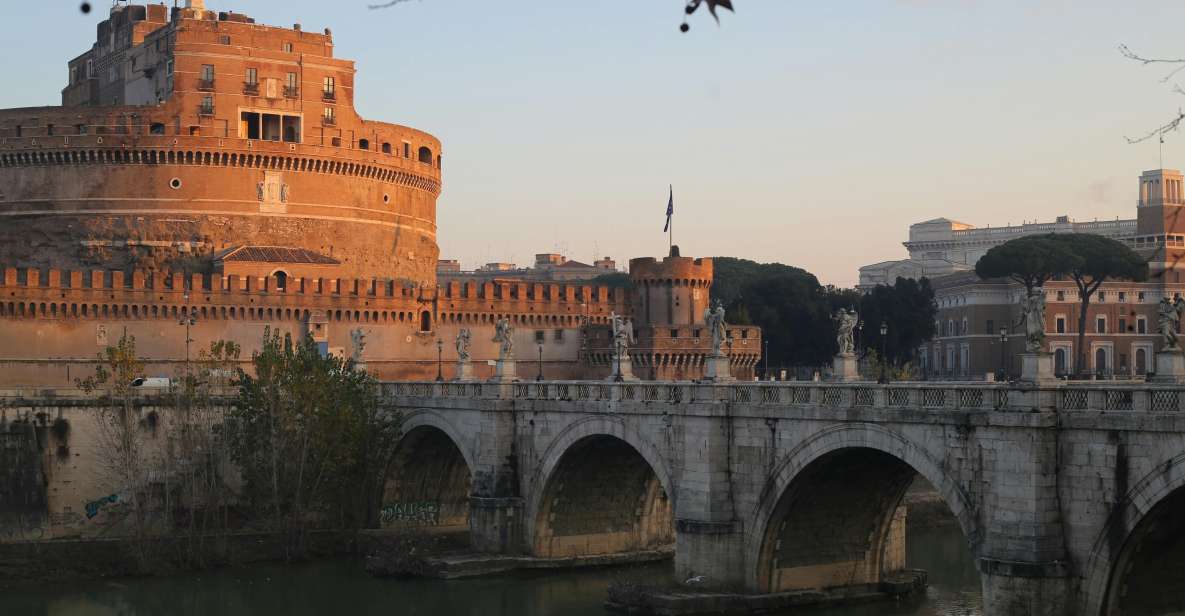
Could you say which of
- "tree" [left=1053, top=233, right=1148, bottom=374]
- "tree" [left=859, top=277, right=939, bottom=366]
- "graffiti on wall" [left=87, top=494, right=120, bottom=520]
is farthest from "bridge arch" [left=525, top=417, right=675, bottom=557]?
"tree" [left=859, top=277, right=939, bottom=366]

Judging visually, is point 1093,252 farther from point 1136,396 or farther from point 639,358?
point 1136,396

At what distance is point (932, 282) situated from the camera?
340 feet

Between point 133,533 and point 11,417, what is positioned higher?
point 11,417

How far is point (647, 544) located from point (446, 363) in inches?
974

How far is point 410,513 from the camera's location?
47844 millimetres

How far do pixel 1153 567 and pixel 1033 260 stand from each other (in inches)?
2189

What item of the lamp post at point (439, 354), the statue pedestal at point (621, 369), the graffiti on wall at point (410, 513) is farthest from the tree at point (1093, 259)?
the statue pedestal at point (621, 369)

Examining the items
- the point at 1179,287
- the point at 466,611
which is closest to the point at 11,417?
the point at 466,611

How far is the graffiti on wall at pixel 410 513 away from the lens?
4756 cm

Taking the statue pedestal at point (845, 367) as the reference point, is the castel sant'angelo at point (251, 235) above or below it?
above

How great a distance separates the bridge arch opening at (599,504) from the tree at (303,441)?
7.60 meters

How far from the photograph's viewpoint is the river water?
36.0 metres

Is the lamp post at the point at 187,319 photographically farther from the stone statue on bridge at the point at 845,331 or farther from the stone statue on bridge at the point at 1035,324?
the stone statue on bridge at the point at 1035,324

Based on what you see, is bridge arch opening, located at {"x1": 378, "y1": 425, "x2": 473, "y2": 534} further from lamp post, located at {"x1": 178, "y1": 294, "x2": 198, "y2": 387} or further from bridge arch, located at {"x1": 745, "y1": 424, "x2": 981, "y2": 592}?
bridge arch, located at {"x1": 745, "y1": 424, "x2": 981, "y2": 592}
